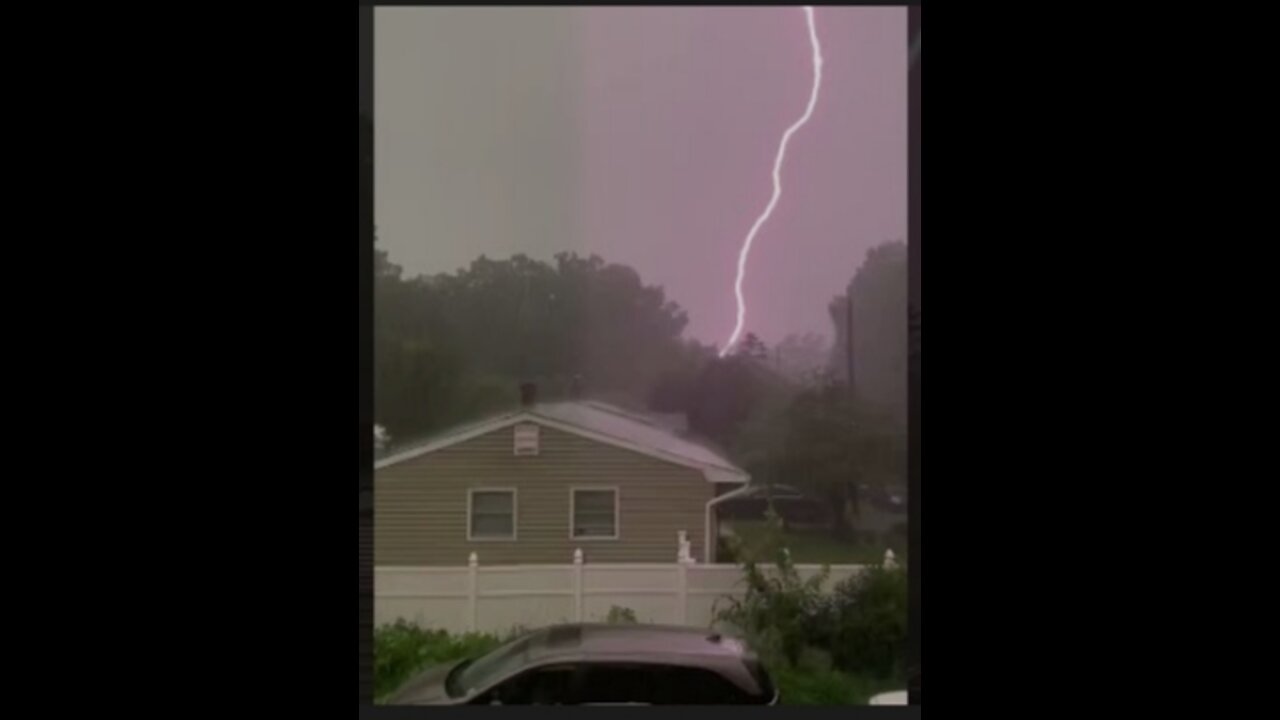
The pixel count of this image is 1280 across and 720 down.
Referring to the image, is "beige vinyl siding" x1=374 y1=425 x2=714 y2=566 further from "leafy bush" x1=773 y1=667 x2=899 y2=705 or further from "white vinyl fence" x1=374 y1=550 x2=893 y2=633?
"leafy bush" x1=773 y1=667 x2=899 y2=705

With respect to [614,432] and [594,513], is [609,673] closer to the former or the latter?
[594,513]

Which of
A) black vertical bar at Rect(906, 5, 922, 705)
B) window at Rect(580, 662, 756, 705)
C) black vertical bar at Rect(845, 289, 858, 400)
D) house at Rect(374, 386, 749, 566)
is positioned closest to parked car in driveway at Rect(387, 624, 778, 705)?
window at Rect(580, 662, 756, 705)

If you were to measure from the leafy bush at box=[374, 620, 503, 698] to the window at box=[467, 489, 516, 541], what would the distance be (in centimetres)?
24

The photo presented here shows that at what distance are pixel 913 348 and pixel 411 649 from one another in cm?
132

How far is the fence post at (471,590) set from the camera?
205cm

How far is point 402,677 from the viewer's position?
6.65 feet

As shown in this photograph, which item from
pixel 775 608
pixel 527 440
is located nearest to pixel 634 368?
pixel 527 440

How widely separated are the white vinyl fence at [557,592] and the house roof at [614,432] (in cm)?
23

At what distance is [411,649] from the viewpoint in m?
2.04

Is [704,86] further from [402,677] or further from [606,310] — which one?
[402,677]

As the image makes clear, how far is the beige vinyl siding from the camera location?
2.04 m

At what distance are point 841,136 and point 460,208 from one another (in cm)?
89
